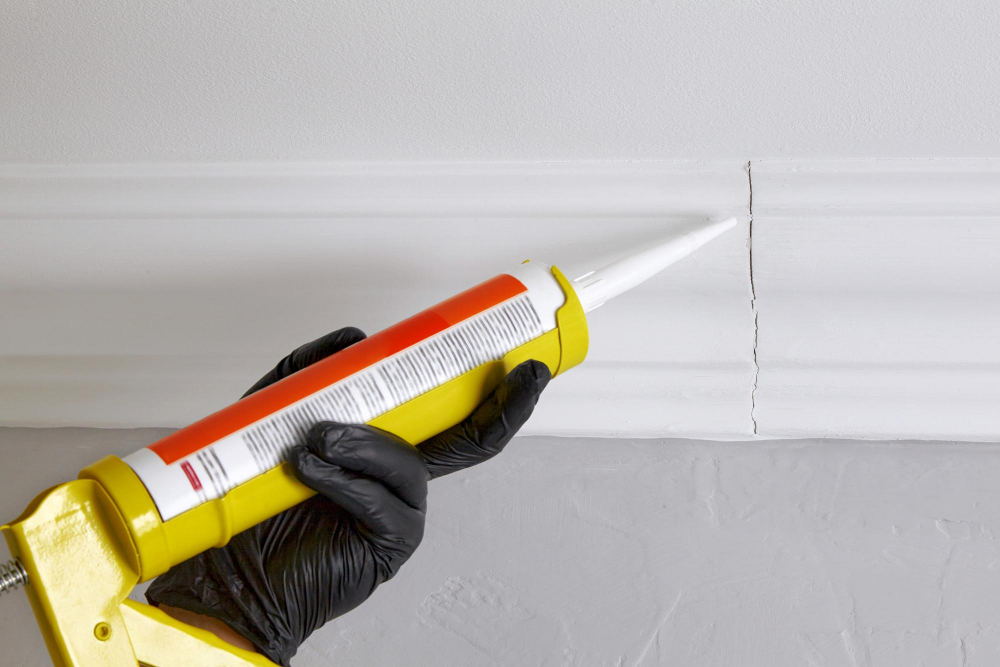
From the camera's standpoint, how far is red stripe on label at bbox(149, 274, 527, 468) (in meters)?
0.55

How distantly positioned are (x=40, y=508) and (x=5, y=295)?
527mm

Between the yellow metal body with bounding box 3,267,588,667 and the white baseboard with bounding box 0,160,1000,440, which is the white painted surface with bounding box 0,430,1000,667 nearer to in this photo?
the white baseboard with bounding box 0,160,1000,440

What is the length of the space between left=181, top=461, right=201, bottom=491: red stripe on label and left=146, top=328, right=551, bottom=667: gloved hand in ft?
0.30

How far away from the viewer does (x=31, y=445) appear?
37.4 inches

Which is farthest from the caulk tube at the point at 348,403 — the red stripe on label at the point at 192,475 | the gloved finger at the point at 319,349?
the gloved finger at the point at 319,349

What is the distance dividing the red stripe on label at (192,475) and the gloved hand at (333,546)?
0.30 ft

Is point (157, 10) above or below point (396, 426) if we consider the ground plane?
above

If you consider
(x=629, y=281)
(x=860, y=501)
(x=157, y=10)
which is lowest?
(x=860, y=501)

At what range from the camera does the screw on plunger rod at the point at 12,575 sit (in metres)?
0.48

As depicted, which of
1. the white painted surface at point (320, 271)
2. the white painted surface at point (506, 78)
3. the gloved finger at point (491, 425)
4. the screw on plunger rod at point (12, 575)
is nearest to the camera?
the screw on plunger rod at point (12, 575)

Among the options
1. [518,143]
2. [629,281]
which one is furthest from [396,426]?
[518,143]

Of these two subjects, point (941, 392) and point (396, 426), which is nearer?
point (396, 426)

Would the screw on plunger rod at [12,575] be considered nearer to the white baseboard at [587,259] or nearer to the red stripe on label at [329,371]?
the red stripe on label at [329,371]

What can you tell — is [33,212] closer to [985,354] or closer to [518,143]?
[518,143]
